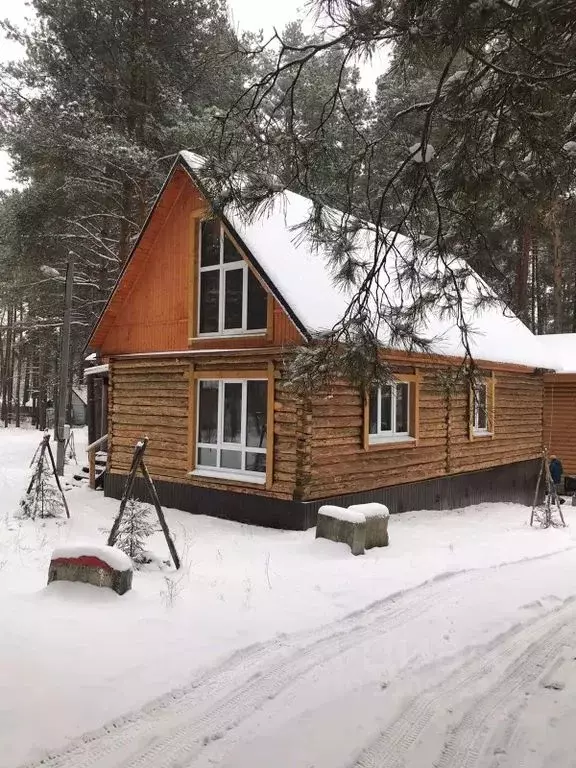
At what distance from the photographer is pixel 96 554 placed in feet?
18.7

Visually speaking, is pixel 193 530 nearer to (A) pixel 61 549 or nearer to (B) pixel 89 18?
(A) pixel 61 549

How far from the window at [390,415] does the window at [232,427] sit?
217 cm

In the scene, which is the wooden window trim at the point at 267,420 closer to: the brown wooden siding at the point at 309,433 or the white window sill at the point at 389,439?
the brown wooden siding at the point at 309,433

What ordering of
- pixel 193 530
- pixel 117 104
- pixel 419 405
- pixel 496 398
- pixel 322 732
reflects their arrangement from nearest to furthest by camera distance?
pixel 322 732, pixel 193 530, pixel 419 405, pixel 496 398, pixel 117 104

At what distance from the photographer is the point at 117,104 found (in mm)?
17078

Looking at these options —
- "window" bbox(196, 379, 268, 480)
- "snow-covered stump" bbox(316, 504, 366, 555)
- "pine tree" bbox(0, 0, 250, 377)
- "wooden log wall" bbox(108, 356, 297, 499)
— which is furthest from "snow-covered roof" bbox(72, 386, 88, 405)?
"snow-covered stump" bbox(316, 504, 366, 555)

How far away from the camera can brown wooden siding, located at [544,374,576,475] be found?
61.8 feet

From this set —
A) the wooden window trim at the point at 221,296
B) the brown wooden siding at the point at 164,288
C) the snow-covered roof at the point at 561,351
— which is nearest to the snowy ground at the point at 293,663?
the wooden window trim at the point at 221,296

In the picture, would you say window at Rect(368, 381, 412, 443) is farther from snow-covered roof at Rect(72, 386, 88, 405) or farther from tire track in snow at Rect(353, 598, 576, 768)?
snow-covered roof at Rect(72, 386, 88, 405)

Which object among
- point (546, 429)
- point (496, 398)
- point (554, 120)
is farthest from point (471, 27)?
point (546, 429)

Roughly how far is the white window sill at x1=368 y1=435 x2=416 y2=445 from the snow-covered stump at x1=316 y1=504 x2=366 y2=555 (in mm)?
2890

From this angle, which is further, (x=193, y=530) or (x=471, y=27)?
(x=193, y=530)

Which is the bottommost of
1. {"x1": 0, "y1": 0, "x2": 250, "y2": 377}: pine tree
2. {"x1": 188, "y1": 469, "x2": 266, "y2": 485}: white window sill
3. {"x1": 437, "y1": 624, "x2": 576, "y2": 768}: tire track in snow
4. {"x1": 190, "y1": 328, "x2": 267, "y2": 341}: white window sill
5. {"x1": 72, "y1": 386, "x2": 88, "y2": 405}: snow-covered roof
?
{"x1": 437, "y1": 624, "x2": 576, "y2": 768}: tire track in snow

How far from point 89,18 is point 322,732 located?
18340 millimetres
